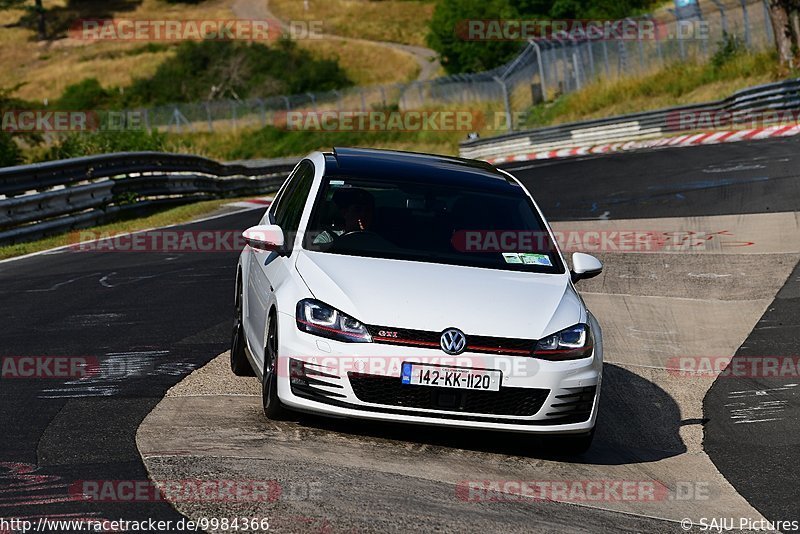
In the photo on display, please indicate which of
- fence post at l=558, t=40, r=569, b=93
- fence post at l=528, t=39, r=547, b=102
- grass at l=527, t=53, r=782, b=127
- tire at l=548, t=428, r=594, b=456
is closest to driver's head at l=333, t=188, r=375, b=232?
tire at l=548, t=428, r=594, b=456

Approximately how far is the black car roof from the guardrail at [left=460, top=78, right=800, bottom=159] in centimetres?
2320

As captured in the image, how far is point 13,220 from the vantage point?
16.9 metres

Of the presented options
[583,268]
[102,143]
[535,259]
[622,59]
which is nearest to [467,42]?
[622,59]

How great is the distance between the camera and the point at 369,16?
114 meters

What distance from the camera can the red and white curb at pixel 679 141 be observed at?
2784cm

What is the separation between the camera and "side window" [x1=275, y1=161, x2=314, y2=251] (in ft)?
25.9

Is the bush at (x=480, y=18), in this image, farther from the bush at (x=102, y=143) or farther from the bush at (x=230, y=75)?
the bush at (x=102, y=143)

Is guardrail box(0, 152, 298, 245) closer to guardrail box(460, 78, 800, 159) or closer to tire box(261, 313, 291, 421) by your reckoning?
tire box(261, 313, 291, 421)

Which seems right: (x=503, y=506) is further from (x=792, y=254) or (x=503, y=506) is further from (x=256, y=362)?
(x=792, y=254)

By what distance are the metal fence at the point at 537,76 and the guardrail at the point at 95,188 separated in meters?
18.7

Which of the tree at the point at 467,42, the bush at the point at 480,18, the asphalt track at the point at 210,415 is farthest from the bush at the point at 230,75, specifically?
the asphalt track at the point at 210,415

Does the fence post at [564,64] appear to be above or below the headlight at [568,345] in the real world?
below

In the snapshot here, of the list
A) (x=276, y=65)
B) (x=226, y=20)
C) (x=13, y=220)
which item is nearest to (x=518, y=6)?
(x=276, y=65)

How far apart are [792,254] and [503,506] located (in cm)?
852
